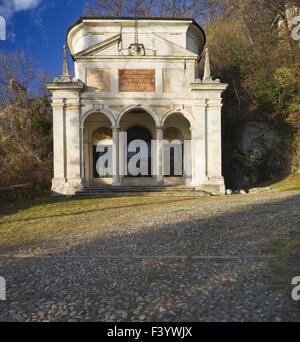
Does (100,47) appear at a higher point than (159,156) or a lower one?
higher

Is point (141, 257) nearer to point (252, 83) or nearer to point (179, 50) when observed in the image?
point (179, 50)

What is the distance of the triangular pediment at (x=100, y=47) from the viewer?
1400 centimetres

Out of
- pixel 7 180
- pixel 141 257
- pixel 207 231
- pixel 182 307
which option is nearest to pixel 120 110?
pixel 7 180

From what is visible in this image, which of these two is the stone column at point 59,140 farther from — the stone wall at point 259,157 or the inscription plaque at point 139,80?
the stone wall at point 259,157

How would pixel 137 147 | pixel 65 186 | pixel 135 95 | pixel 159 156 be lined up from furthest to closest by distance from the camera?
1. pixel 137 147
2. pixel 159 156
3. pixel 135 95
4. pixel 65 186

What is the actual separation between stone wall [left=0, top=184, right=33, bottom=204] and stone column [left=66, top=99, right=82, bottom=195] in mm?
2081

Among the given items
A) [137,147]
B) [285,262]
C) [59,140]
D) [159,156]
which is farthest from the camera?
[137,147]

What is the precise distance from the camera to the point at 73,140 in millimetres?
13797

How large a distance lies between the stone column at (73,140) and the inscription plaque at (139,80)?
3.11 metres

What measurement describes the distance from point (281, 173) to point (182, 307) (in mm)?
16854

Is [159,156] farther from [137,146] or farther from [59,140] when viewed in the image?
[59,140]

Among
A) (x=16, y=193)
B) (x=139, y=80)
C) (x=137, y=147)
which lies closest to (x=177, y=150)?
(x=137, y=147)

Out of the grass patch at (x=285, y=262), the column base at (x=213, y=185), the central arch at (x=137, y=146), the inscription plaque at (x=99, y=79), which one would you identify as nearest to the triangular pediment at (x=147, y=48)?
the inscription plaque at (x=99, y=79)

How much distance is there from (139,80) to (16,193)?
878 centimetres
